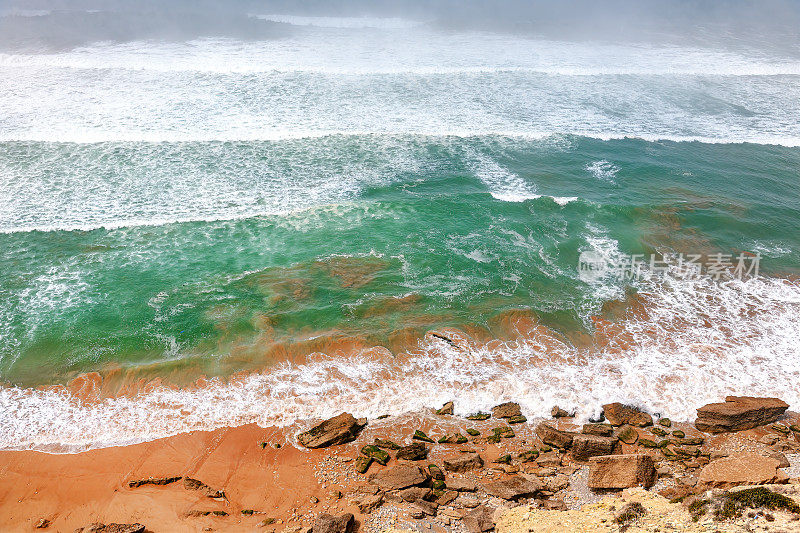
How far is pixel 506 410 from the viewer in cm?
1315

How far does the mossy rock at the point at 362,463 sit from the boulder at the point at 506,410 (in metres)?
3.62

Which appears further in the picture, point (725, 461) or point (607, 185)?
point (607, 185)

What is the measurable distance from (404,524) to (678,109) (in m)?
32.8

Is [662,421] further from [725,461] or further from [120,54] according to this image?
[120,54]

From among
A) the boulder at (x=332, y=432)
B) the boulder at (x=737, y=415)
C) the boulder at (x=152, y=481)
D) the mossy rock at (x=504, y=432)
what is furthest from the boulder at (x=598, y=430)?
the boulder at (x=152, y=481)

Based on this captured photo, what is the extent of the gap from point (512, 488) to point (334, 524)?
12.9ft

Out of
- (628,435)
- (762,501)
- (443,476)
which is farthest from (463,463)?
(762,501)

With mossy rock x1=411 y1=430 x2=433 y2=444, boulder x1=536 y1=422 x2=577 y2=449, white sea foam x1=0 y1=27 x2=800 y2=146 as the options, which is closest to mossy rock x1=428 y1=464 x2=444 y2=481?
mossy rock x1=411 y1=430 x2=433 y2=444

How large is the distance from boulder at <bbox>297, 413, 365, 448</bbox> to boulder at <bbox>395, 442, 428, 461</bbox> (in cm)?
131

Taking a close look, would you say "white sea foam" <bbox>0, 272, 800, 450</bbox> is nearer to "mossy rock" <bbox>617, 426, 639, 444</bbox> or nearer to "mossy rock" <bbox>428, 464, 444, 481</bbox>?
"mossy rock" <bbox>617, 426, 639, 444</bbox>

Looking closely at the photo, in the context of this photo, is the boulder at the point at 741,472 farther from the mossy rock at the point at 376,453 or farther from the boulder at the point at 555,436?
the mossy rock at the point at 376,453

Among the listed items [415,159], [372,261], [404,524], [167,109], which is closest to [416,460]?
[404,524]

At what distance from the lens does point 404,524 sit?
9898 mm

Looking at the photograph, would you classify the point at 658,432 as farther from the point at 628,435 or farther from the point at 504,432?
the point at 504,432
